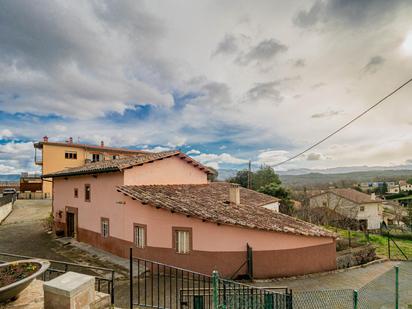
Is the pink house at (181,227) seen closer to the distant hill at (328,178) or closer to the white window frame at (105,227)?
the white window frame at (105,227)

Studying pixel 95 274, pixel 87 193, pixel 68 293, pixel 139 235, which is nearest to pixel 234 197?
pixel 139 235

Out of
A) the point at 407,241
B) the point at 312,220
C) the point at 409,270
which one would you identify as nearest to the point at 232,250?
the point at 409,270

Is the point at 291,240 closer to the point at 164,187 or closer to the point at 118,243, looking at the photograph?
the point at 164,187

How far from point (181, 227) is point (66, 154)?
32.6 m

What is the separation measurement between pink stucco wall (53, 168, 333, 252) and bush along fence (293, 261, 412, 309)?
259 centimetres

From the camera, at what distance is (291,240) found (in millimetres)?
12289

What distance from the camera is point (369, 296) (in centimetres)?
1039

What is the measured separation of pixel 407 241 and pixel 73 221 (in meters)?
35.4

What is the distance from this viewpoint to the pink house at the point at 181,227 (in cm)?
1156

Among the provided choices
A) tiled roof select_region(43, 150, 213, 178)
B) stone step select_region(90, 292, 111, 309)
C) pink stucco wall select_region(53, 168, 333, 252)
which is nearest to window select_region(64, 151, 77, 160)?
tiled roof select_region(43, 150, 213, 178)

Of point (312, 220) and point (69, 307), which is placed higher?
point (69, 307)

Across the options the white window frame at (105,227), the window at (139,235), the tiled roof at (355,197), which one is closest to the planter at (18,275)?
the window at (139,235)

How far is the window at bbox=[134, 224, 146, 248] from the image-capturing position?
505 inches

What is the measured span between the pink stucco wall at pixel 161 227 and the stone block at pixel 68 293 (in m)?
8.11
